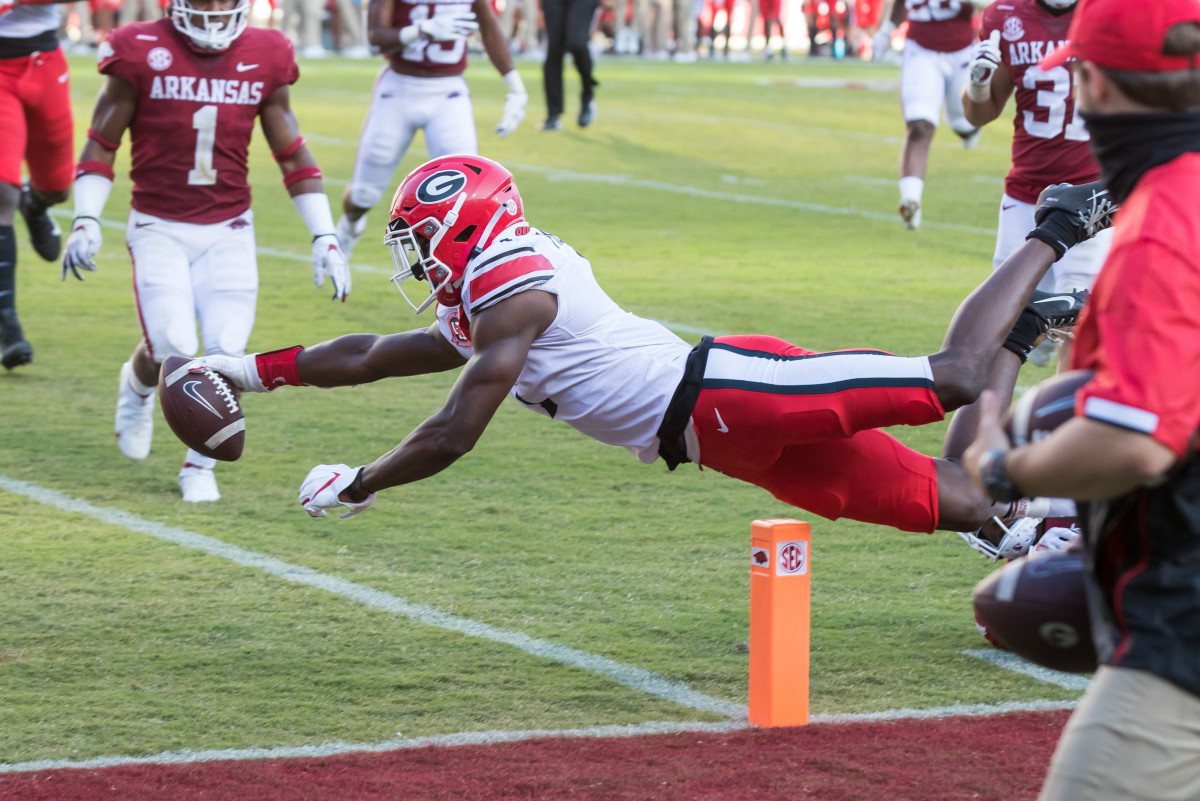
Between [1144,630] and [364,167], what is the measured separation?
752 centimetres

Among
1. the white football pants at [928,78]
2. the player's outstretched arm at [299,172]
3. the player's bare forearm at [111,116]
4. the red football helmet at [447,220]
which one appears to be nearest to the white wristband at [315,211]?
the player's outstretched arm at [299,172]

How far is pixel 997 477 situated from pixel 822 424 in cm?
151

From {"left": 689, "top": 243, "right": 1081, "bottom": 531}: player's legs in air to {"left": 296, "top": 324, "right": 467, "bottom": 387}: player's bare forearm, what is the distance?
821mm

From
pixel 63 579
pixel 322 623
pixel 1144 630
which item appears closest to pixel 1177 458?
pixel 1144 630

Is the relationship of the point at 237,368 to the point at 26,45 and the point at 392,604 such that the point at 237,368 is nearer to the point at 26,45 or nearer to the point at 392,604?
the point at 392,604

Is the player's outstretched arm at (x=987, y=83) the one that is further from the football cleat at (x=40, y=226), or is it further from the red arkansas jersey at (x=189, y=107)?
the football cleat at (x=40, y=226)

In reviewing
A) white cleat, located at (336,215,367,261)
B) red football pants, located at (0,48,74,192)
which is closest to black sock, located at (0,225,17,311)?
red football pants, located at (0,48,74,192)

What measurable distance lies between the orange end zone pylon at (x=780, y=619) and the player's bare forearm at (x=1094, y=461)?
143 cm

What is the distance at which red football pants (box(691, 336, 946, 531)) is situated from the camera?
12.3 ft

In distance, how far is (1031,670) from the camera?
13.6 feet

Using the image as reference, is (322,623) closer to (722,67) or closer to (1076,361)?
(1076,361)

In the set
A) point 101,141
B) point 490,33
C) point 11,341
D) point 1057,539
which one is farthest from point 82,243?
point 490,33

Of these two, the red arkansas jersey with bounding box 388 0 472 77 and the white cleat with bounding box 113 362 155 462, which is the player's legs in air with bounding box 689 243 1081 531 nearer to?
the white cleat with bounding box 113 362 155 462

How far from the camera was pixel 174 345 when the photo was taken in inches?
220
